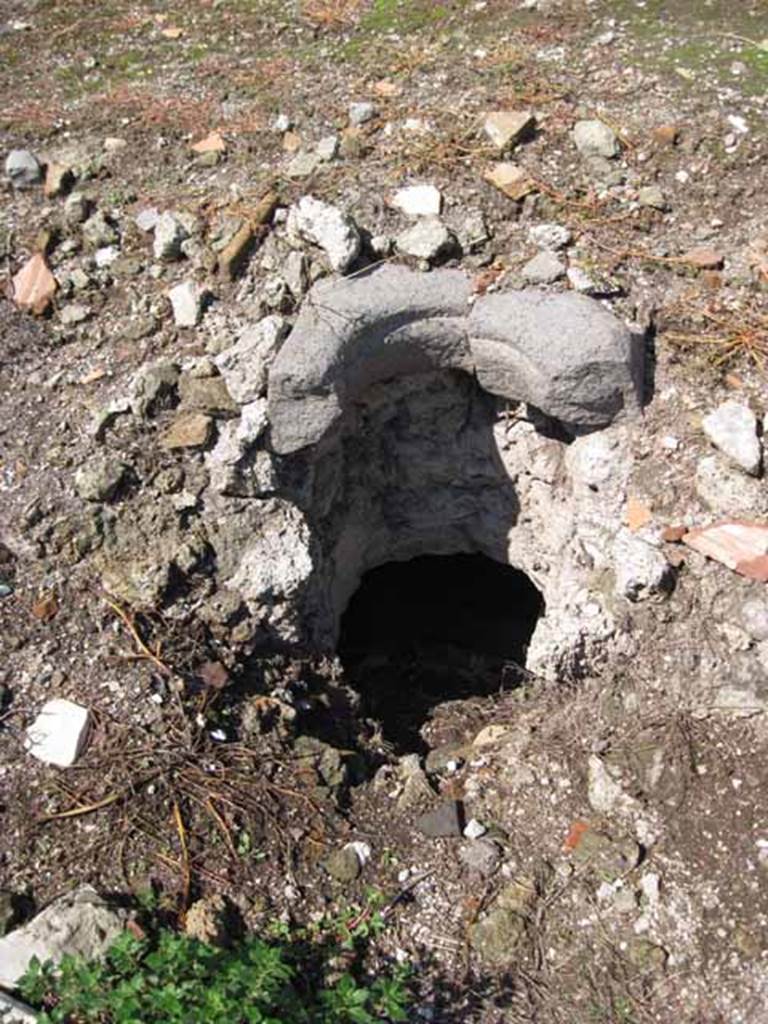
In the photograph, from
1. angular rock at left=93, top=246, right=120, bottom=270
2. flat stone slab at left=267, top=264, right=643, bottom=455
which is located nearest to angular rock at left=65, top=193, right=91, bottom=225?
angular rock at left=93, top=246, right=120, bottom=270

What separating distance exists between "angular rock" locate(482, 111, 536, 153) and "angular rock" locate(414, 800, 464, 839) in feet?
8.66

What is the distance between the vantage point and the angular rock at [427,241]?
3.78 m

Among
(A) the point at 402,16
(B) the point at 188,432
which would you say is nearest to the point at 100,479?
(B) the point at 188,432

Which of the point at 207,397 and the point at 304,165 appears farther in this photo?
the point at 304,165

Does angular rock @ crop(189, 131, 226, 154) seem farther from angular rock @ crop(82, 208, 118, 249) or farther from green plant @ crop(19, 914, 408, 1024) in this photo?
green plant @ crop(19, 914, 408, 1024)

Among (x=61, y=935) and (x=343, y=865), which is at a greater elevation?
(x=61, y=935)

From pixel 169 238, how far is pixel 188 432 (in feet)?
2.91

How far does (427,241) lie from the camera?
379 centimetres

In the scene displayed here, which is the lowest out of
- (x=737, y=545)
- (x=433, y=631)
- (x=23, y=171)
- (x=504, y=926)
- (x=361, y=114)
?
(x=433, y=631)

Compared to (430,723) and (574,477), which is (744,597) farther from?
(430,723)

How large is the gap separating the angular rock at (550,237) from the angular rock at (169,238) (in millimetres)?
1390

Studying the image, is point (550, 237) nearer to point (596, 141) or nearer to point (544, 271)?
point (544, 271)

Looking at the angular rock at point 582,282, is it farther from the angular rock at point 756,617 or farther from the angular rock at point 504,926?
the angular rock at point 504,926

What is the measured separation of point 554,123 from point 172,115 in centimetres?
172
